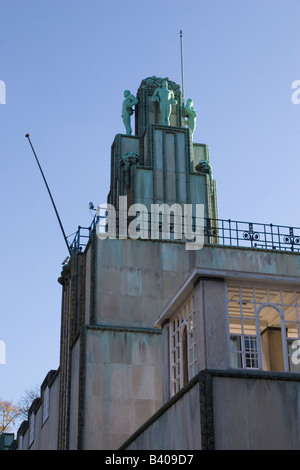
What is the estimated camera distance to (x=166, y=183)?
35.8m

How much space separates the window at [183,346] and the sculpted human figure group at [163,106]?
17.2m

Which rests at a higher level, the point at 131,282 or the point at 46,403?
the point at 131,282

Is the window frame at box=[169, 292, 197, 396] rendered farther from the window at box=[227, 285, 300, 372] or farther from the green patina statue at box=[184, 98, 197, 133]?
the green patina statue at box=[184, 98, 197, 133]

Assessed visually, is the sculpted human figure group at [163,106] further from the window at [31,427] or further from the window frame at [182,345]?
the window frame at [182,345]

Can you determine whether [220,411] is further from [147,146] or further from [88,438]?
[147,146]

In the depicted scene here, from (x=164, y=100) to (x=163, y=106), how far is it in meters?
0.29

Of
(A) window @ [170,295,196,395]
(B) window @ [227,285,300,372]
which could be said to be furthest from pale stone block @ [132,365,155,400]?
(A) window @ [170,295,196,395]

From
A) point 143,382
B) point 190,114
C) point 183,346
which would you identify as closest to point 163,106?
point 190,114

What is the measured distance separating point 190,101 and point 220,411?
77.6 feet

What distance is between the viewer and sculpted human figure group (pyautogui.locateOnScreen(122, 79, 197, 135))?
38.3 meters

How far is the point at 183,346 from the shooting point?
72.1 ft

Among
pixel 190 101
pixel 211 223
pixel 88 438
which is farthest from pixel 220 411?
pixel 190 101

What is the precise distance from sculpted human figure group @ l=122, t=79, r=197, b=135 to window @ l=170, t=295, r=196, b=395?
17.2 m

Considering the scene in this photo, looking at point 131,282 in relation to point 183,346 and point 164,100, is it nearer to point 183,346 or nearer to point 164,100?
point 183,346
